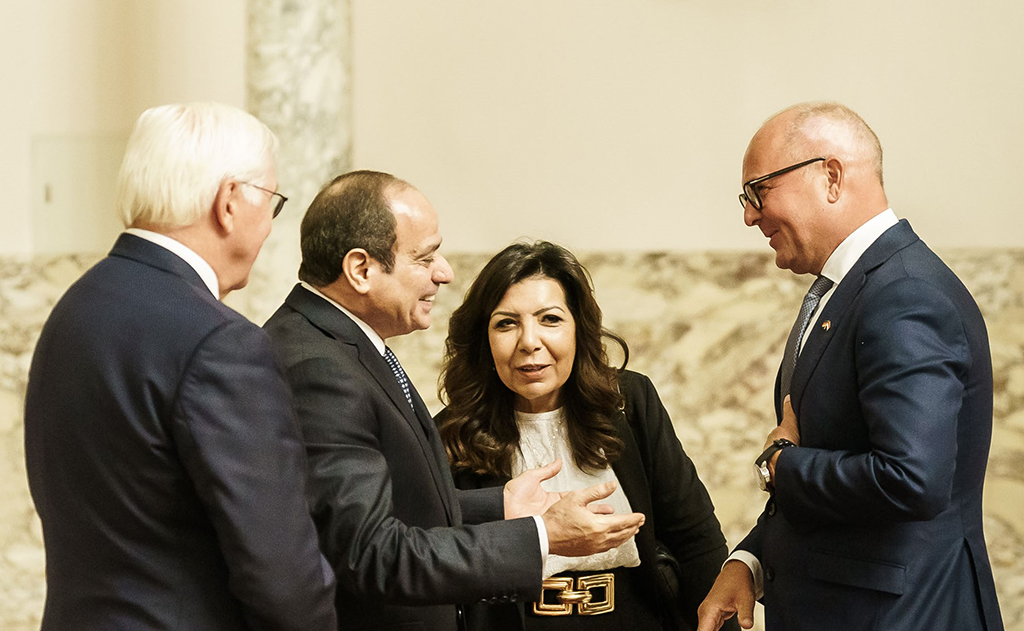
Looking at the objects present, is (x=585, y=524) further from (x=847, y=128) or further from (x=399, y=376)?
(x=847, y=128)

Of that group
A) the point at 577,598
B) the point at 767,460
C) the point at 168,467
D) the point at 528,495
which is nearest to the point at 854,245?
the point at 767,460

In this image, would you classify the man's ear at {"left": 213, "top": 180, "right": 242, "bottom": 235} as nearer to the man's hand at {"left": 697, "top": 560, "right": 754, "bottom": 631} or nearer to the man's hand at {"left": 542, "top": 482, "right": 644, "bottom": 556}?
the man's hand at {"left": 542, "top": 482, "right": 644, "bottom": 556}

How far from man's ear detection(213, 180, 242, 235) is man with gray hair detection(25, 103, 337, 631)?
0.07 meters

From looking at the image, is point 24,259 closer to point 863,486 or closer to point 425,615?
point 425,615

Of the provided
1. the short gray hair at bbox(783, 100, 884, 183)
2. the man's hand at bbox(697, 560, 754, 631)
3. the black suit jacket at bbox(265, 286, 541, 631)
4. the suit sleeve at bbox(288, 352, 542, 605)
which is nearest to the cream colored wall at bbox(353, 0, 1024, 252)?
the short gray hair at bbox(783, 100, 884, 183)

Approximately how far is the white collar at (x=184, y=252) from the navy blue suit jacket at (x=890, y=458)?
4.83ft

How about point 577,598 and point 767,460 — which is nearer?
point 767,460

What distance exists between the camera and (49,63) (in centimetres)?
627

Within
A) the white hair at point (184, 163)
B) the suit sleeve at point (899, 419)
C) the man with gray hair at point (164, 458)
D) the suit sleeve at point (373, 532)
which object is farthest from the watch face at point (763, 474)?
the white hair at point (184, 163)

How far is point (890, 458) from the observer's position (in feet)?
8.46

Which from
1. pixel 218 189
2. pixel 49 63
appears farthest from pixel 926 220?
pixel 49 63

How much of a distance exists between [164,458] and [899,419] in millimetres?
1619

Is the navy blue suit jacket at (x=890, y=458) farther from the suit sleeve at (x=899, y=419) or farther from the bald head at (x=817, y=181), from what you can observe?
the bald head at (x=817, y=181)

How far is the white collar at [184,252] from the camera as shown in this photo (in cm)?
220
